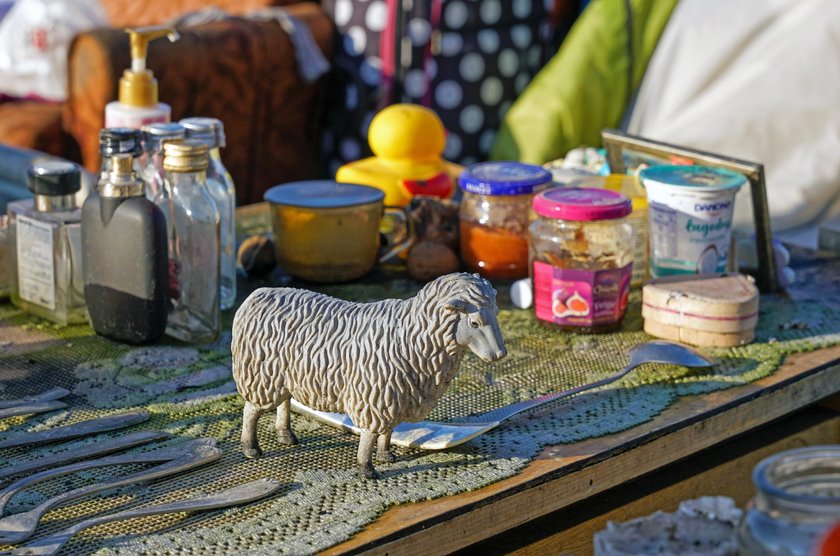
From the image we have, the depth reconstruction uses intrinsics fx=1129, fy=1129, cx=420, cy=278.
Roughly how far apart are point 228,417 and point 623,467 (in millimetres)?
370

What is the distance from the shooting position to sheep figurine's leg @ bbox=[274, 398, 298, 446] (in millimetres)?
1000

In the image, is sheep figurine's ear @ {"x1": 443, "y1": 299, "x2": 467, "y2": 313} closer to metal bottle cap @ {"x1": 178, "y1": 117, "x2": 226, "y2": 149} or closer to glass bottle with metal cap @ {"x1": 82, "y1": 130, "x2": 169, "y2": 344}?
glass bottle with metal cap @ {"x1": 82, "y1": 130, "x2": 169, "y2": 344}

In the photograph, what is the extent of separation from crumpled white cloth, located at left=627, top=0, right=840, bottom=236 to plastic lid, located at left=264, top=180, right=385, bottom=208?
3.43 feet

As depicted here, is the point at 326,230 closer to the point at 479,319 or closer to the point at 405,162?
the point at 405,162

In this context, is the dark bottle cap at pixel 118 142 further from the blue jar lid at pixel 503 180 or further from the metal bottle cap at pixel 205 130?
the blue jar lid at pixel 503 180

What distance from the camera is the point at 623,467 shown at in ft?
3.36

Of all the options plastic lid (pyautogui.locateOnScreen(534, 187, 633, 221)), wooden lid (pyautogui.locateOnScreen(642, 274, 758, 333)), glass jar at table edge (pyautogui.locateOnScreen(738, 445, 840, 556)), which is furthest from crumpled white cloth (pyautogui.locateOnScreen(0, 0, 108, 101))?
glass jar at table edge (pyautogui.locateOnScreen(738, 445, 840, 556))

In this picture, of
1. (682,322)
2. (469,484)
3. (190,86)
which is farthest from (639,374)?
(190,86)

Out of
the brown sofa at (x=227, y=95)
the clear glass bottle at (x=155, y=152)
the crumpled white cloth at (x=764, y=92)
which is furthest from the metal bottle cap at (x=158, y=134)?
the crumpled white cloth at (x=764, y=92)

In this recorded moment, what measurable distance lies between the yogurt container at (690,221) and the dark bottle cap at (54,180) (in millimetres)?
683

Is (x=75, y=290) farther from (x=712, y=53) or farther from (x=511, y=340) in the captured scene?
(x=712, y=53)

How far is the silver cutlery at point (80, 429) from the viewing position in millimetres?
991

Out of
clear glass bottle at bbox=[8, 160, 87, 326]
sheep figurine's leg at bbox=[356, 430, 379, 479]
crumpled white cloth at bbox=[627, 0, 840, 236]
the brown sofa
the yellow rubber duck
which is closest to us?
sheep figurine's leg at bbox=[356, 430, 379, 479]

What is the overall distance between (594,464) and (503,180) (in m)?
0.51
